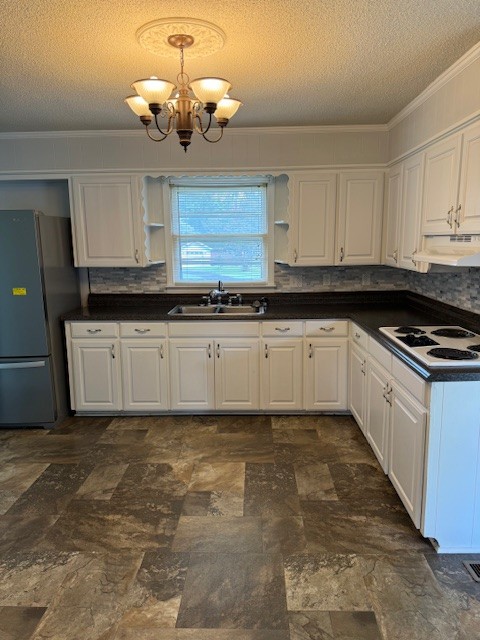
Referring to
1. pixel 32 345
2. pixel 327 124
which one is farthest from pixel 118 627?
pixel 327 124

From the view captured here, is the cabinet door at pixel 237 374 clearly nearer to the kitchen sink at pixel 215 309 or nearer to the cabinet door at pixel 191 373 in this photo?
the cabinet door at pixel 191 373

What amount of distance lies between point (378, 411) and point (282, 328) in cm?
109

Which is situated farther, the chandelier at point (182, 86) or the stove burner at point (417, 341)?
the stove burner at point (417, 341)

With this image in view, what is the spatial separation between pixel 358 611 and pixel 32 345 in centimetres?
291

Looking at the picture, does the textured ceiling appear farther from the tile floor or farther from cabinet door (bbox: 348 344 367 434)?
the tile floor

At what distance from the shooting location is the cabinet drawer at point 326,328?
3.59m

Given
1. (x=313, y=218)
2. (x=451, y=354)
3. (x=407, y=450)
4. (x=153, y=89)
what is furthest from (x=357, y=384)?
(x=153, y=89)

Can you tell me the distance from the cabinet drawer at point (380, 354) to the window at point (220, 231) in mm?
1434

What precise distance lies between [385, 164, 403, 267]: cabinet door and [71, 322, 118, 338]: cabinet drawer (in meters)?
2.34

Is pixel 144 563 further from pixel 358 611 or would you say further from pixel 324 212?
pixel 324 212

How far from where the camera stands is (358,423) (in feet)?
11.1

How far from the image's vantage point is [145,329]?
364 centimetres

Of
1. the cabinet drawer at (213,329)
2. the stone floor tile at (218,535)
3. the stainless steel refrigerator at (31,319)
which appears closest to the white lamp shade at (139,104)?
the stainless steel refrigerator at (31,319)

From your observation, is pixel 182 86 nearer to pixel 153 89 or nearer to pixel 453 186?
pixel 153 89
